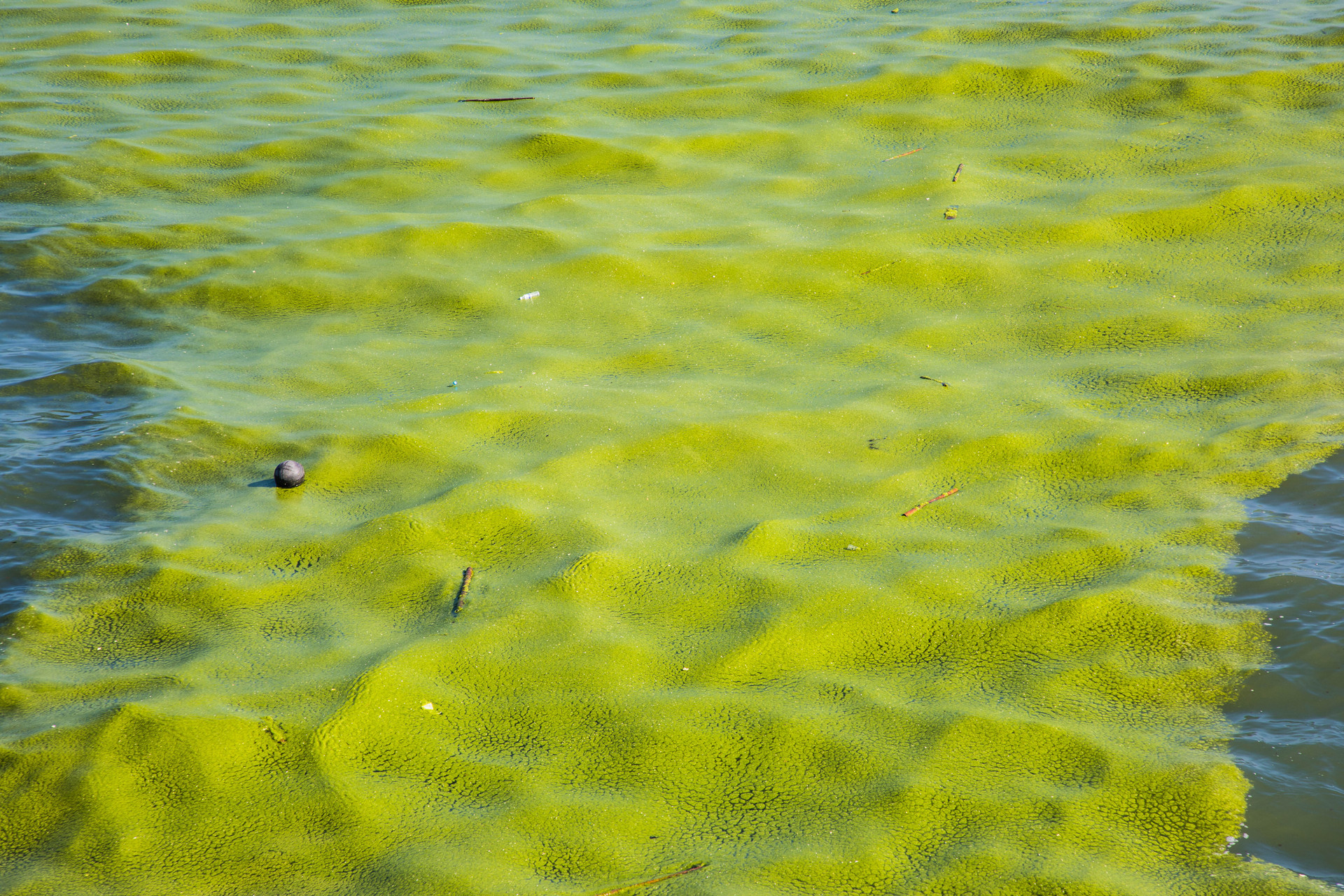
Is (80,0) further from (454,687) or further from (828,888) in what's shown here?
(828,888)

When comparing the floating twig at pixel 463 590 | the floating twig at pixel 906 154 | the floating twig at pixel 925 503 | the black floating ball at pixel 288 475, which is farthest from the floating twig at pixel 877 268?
the black floating ball at pixel 288 475

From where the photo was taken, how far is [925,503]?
10.8 feet

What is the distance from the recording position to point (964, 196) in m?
5.12

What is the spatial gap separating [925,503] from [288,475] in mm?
1973

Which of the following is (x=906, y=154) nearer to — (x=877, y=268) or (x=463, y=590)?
(x=877, y=268)

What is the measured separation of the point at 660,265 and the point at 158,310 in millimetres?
2102

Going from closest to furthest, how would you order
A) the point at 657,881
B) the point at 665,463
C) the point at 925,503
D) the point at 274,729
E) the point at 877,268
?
the point at 657,881
the point at 274,729
the point at 925,503
the point at 665,463
the point at 877,268

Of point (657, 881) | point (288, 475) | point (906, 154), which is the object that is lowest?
point (657, 881)

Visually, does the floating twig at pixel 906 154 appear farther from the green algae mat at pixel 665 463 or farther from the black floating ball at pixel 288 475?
the black floating ball at pixel 288 475

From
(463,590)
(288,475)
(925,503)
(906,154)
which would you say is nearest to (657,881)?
(463,590)

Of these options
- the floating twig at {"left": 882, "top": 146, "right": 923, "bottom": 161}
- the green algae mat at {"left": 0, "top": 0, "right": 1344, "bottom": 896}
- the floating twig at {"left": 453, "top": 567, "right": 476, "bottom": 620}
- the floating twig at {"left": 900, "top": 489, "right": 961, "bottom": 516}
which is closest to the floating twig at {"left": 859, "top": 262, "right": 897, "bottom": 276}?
the green algae mat at {"left": 0, "top": 0, "right": 1344, "bottom": 896}

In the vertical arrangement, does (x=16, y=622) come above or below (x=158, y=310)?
below

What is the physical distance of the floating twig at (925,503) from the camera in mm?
3260

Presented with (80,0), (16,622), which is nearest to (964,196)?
(16,622)
